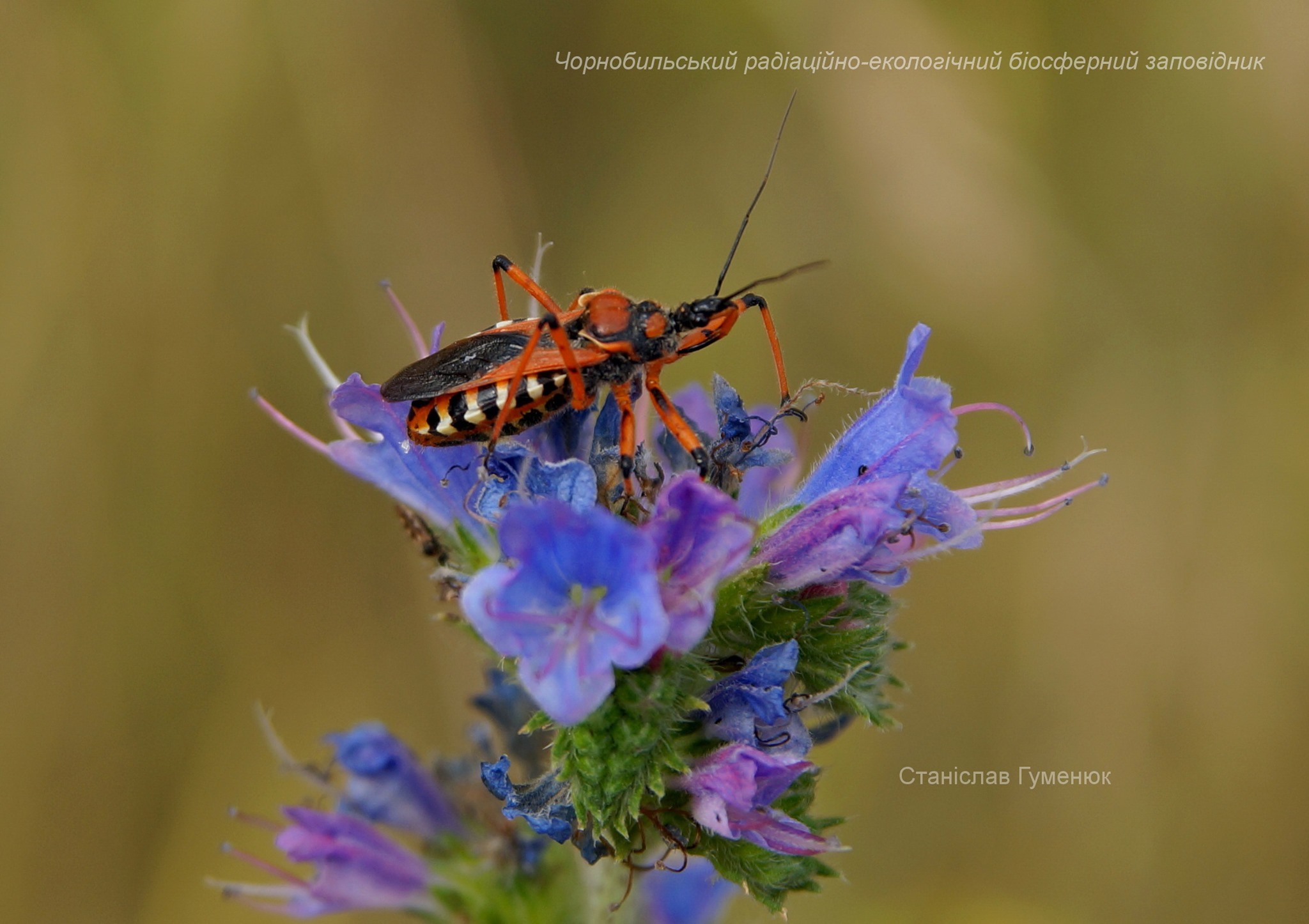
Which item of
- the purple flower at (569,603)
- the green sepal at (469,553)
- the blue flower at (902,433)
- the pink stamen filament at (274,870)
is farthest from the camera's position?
the pink stamen filament at (274,870)

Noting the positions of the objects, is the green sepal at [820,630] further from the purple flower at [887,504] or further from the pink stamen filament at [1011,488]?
the pink stamen filament at [1011,488]

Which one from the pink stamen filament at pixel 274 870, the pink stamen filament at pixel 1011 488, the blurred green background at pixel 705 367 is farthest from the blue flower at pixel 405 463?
the blurred green background at pixel 705 367

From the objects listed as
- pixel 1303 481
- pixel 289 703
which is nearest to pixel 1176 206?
pixel 1303 481

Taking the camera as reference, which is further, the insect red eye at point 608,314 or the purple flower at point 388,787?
the purple flower at point 388,787

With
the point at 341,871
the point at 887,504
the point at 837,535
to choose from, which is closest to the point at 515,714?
the point at 341,871

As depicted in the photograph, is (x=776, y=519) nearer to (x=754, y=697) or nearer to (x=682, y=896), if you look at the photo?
(x=754, y=697)

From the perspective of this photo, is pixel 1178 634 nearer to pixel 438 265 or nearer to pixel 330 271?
pixel 438 265

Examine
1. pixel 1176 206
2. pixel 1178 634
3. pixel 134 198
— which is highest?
pixel 134 198
